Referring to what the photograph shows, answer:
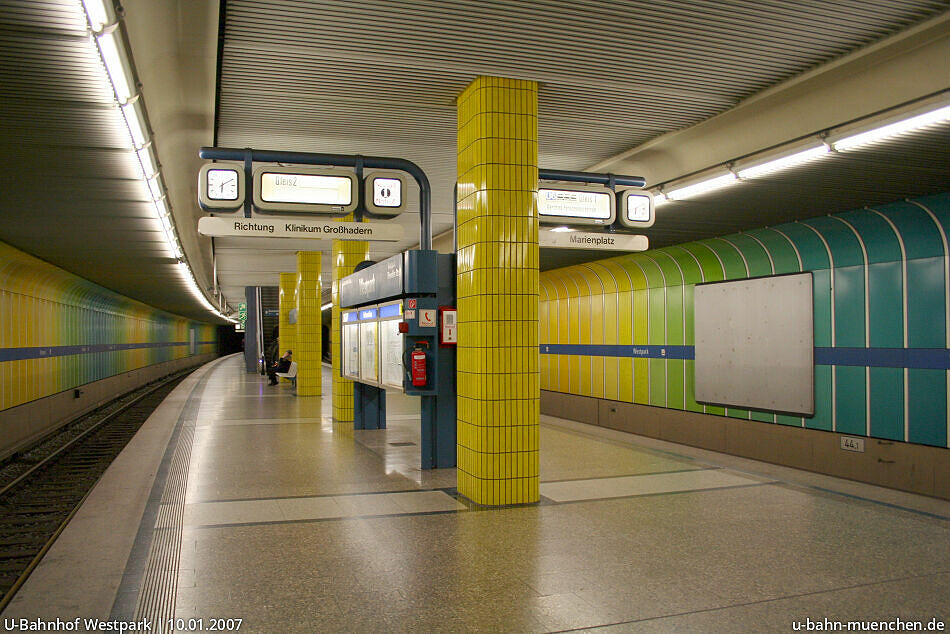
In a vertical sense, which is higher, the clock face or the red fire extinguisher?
the clock face

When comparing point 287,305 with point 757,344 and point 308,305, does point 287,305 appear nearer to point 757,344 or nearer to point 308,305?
point 308,305

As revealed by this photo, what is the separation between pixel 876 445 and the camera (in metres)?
8.14

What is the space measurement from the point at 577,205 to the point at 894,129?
2.80m

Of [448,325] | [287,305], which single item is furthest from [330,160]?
[287,305]

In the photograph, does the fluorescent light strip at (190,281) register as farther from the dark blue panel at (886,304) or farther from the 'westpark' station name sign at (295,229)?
the dark blue panel at (886,304)

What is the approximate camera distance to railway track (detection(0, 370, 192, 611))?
259 inches

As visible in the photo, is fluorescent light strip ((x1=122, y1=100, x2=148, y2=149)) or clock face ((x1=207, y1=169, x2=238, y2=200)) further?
clock face ((x1=207, y1=169, x2=238, y2=200))

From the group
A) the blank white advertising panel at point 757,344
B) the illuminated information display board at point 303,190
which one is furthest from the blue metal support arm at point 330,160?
the blank white advertising panel at point 757,344

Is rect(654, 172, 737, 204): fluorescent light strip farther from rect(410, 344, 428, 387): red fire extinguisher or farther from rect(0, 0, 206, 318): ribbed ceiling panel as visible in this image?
rect(0, 0, 206, 318): ribbed ceiling panel

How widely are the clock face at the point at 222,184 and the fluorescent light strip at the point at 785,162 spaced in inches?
187

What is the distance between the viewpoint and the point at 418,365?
779cm

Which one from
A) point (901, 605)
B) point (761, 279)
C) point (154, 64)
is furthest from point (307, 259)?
point (901, 605)

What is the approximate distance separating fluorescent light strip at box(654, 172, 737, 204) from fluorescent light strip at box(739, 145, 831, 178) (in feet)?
0.54

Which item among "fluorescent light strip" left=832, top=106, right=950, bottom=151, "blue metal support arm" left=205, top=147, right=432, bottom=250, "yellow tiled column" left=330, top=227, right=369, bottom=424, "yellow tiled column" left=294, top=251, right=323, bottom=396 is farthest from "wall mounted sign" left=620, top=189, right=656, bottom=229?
"yellow tiled column" left=294, top=251, right=323, bottom=396
